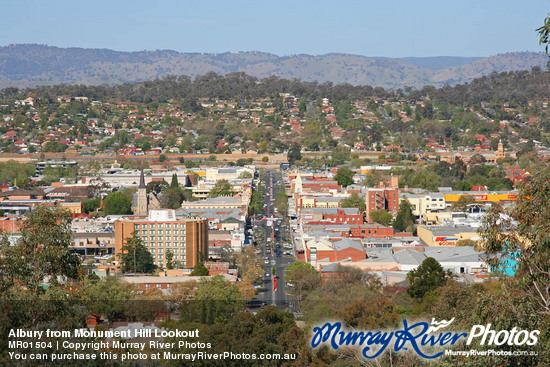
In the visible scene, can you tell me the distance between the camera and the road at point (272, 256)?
2595 cm

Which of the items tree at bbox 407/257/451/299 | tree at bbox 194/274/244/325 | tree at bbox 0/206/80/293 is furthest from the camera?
tree at bbox 407/257/451/299

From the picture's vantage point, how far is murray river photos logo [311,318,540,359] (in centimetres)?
831

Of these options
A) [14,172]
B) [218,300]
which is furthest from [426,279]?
[14,172]

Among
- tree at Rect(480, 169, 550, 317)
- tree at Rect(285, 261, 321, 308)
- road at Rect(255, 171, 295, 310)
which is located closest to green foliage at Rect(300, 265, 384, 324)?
tree at Rect(285, 261, 321, 308)

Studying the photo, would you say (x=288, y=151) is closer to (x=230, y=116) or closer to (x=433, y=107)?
(x=230, y=116)

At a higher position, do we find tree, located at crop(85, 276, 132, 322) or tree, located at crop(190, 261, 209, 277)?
tree, located at crop(85, 276, 132, 322)

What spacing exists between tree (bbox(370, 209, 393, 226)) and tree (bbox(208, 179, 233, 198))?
1087 centimetres

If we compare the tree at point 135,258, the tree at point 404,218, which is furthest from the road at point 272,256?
the tree at point 404,218

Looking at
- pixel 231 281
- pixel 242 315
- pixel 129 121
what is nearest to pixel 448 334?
pixel 242 315

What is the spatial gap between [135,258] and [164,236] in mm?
1818

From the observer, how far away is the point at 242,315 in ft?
58.4

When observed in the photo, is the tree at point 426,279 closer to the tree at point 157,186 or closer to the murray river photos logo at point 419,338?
the murray river photos logo at point 419,338

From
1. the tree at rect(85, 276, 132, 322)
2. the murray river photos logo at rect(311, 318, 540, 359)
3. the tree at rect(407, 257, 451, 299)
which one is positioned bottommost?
the tree at rect(85, 276, 132, 322)

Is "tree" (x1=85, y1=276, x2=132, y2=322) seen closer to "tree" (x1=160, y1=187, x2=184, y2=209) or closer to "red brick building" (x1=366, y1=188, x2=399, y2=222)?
"red brick building" (x1=366, y1=188, x2=399, y2=222)
